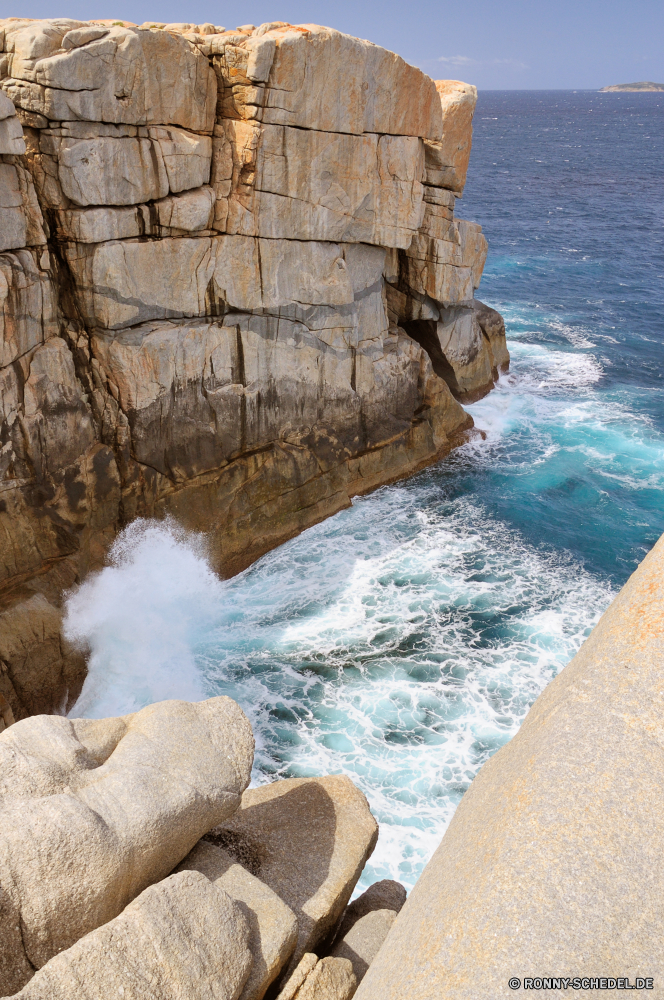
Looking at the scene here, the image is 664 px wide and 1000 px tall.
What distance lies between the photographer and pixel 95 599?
21609 mm

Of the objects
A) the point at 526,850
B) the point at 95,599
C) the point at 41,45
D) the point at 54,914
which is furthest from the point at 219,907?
the point at 41,45

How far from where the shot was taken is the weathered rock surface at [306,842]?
9.72 meters

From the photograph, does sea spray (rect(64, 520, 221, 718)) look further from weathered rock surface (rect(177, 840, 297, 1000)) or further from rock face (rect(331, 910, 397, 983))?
weathered rock surface (rect(177, 840, 297, 1000))

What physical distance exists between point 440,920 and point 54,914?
4197 mm

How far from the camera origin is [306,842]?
10633 mm

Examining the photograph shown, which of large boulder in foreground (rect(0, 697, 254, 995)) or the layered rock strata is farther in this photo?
large boulder in foreground (rect(0, 697, 254, 995))

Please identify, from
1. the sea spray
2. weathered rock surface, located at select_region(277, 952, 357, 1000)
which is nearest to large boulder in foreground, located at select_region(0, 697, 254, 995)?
weathered rock surface, located at select_region(277, 952, 357, 1000)

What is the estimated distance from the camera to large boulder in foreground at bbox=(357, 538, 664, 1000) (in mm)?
5012

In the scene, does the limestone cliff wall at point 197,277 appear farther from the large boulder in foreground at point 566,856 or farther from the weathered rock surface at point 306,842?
the large boulder in foreground at point 566,856

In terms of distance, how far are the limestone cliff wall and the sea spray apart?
588mm

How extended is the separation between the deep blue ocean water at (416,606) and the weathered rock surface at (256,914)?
23.7ft
